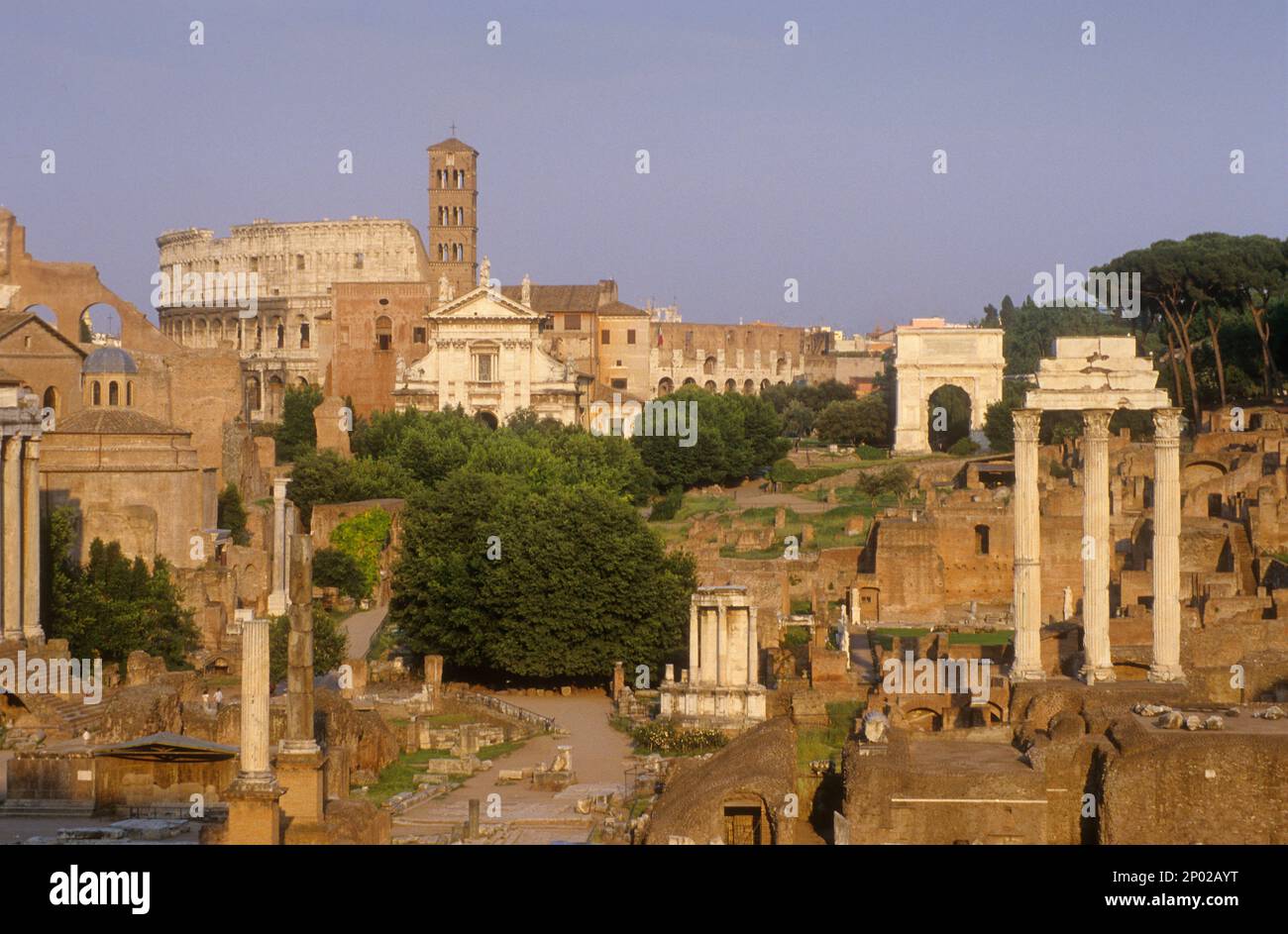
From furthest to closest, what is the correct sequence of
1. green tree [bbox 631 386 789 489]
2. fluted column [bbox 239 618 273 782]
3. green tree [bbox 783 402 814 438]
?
green tree [bbox 783 402 814 438] < green tree [bbox 631 386 789 489] < fluted column [bbox 239 618 273 782]

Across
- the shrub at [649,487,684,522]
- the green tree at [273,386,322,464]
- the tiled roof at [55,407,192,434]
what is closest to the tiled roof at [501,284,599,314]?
the green tree at [273,386,322,464]

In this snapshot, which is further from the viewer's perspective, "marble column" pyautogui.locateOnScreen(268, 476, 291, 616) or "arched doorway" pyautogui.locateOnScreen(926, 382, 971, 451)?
"arched doorway" pyautogui.locateOnScreen(926, 382, 971, 451)

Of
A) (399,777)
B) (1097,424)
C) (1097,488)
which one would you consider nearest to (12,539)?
(399,777)

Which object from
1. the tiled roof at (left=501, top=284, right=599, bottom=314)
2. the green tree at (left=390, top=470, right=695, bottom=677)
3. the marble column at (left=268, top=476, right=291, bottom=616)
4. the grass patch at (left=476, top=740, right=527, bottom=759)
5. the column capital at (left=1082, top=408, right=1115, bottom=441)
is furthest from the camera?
the tiled roof at (left=501, top=284, right=599, bottom=314)

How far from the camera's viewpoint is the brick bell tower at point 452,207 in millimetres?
96375

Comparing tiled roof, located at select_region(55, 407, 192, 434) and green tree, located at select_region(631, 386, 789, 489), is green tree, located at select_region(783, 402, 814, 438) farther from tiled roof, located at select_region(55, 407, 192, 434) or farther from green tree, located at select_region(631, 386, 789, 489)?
tiled roof, located at select_region(55, 407, 192, 434)

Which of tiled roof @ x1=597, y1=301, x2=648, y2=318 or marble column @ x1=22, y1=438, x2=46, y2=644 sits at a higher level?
tiled roof @ x1=597, y1=301, x2=648, y2=318

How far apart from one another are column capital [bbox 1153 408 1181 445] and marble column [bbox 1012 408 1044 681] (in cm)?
163

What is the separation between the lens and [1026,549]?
30.6 meters

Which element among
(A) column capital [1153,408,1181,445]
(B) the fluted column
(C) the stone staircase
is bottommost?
(C) the stone staircase

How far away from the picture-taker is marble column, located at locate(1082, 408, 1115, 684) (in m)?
30.1

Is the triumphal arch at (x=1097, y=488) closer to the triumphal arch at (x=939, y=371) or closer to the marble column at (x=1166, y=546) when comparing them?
the marble column at (x=1166, y=546)
